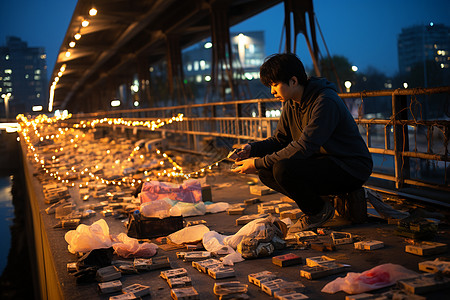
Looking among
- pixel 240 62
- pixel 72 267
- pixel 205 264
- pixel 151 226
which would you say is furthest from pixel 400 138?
pixel 240 62

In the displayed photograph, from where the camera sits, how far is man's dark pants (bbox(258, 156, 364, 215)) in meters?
4.03

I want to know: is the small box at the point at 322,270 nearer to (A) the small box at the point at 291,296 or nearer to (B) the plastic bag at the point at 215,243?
(A) the small box at the point at 291,296

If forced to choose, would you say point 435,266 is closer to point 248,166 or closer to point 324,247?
point 324,247

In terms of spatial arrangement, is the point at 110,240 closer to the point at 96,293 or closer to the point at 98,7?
the point at 96,293

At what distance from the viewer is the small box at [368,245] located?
3.60 meters

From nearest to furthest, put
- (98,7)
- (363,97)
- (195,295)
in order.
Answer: (195,295)
(363,97)
(98,7)

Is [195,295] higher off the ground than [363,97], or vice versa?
[363,97]

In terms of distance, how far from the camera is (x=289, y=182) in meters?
4.05

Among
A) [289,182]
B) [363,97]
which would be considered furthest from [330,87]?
[363,97]

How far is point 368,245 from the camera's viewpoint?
11.8ft

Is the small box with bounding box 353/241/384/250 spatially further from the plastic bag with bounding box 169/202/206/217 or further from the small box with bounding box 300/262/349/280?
the plastic bag with bounding box 169/202/206/217

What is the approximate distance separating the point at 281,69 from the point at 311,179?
35.0 inches

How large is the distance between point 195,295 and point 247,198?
3.69 meters

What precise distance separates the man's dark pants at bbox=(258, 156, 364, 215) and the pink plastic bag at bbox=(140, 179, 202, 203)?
2.14 metres
